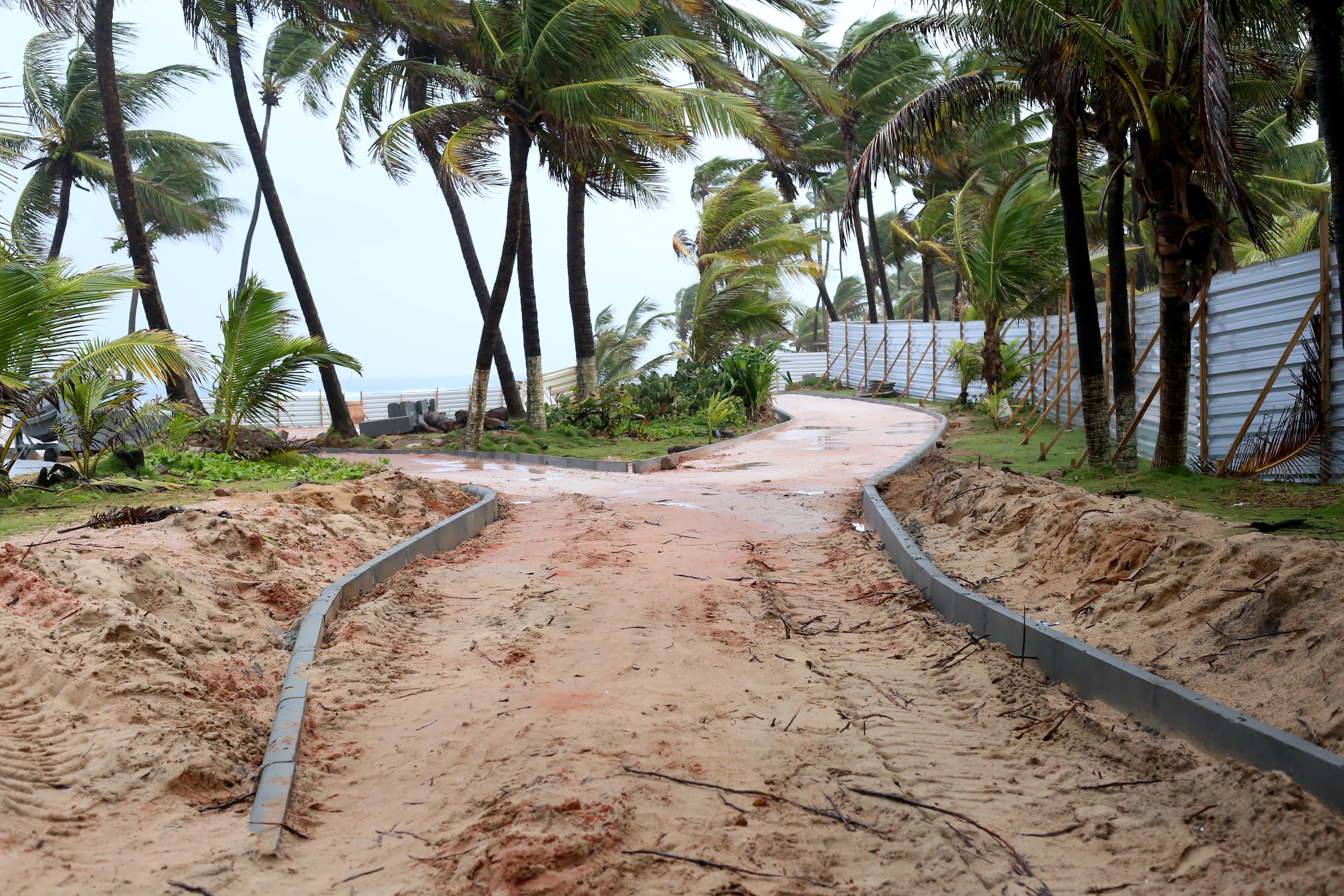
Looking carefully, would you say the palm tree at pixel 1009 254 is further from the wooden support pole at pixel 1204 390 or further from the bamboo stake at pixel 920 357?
the bamboo stake at pixel 920 357

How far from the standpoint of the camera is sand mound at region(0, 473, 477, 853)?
324 centimetres

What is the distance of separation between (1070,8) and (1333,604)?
654cm

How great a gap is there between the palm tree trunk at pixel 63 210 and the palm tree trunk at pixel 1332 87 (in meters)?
26.7

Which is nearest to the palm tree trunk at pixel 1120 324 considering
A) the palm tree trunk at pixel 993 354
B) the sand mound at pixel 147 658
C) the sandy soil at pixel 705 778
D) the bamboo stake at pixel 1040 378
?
the sandy soil at pixel 705 778

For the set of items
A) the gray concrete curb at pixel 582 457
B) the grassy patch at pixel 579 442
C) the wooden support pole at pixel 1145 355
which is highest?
the wooden support pole at pixel 1145 355

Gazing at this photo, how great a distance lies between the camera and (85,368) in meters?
9.68

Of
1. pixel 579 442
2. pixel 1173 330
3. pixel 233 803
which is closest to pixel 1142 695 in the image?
pixel 233 803

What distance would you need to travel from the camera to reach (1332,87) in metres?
6.37

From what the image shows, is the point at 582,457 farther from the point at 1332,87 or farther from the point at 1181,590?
the point at 1181,590

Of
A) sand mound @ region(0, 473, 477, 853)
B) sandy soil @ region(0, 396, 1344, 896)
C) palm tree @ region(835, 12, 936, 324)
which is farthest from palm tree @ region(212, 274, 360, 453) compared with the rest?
palm tree @ region(835, 12, 936, 324)

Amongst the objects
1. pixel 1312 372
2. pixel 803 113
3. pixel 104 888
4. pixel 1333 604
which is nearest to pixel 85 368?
pixel 104 888

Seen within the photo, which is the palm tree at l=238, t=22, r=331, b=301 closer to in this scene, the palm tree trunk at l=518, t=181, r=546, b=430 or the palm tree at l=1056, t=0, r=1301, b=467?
the palm tree trunk at l=518, t=181, r=546, b=430

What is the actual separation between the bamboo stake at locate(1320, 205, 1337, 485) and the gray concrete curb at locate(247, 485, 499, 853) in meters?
6.99

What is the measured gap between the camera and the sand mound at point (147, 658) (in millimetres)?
3236
